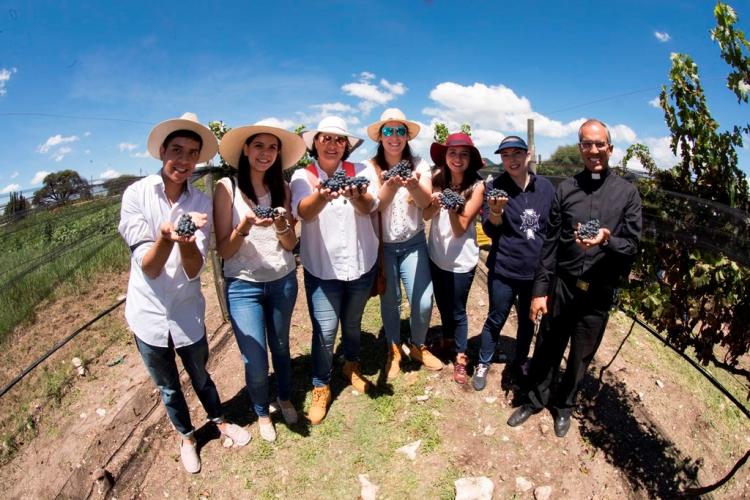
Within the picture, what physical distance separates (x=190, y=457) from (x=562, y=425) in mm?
2841

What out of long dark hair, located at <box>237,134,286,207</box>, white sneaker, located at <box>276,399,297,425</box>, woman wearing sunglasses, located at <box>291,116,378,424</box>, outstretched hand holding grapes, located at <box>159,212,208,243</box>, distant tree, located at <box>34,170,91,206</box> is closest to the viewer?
outstretched hand holding grapes, located at <box>159,212,208,243</box>

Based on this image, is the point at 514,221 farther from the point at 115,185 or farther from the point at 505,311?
the point at 115,185

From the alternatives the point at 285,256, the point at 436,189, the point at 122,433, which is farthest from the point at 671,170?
the point at 122,433

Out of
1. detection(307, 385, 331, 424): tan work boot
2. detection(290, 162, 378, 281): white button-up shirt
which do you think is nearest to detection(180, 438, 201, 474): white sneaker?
detection(307, 385, 331, 424): tan work boot

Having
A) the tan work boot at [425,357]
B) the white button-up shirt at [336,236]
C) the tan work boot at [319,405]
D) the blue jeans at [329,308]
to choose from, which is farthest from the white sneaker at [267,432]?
the tan work boot at [425,357]

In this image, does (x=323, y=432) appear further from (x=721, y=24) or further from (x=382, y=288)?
(x=721, y=24)

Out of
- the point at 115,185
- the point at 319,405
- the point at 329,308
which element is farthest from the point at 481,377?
the point at 115,185

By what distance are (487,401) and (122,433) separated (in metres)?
3.12

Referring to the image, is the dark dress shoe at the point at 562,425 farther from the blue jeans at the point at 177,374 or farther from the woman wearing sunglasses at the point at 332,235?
the blue jeans at the point at 177,374

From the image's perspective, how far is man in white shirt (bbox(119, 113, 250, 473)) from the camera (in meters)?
2.34

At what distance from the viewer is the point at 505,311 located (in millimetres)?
3502

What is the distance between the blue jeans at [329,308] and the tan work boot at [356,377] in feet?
1.29

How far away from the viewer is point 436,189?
133 inches

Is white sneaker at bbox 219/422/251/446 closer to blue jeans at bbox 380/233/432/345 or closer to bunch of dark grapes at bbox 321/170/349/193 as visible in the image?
blue jeans at bbox 380/233/432/345
